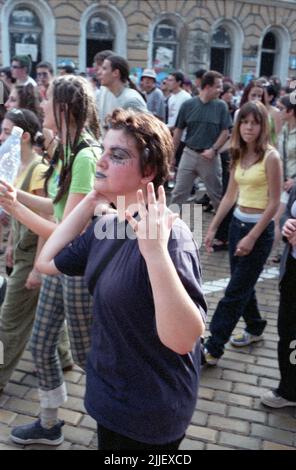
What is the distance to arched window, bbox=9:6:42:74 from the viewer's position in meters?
18.1

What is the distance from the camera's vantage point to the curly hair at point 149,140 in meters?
1.60

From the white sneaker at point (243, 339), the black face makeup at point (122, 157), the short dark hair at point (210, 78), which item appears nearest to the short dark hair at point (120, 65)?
the short dark hair at point (210, 78)

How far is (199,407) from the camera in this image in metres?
3.07

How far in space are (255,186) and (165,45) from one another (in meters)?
19.5

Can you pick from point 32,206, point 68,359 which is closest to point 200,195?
point 68,359

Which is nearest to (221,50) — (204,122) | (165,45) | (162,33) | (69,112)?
(165,45)

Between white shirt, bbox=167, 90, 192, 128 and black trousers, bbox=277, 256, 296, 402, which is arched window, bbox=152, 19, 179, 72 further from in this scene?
black trousers, bbox=277, 256, 296, 402

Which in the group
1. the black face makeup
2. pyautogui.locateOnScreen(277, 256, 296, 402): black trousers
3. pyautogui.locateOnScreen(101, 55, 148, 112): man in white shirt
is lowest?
pyautogui.locateOnScreen(277, 256, 296, 402): black trousers

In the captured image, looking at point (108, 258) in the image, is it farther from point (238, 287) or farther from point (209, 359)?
point (209, 359)

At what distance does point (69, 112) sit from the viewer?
7.90ft

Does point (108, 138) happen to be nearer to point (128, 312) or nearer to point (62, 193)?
point (128, 312)

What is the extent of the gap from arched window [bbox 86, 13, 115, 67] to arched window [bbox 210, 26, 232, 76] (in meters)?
5.11

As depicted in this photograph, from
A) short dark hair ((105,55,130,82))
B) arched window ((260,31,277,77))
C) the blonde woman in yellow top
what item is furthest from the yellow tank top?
arched window ((260,31,277,77))
